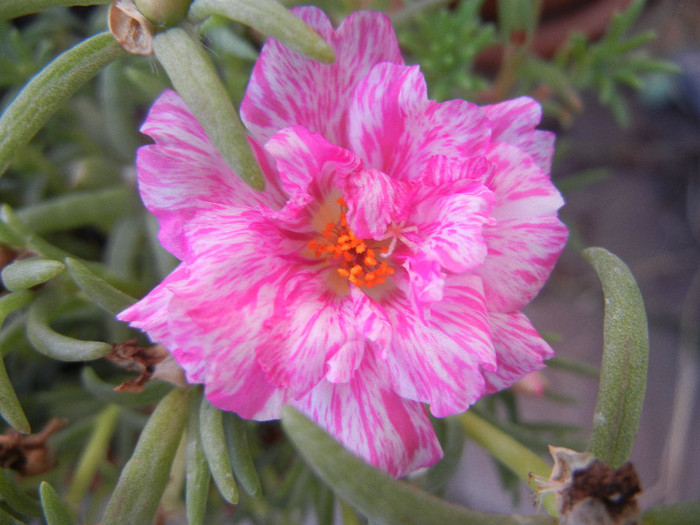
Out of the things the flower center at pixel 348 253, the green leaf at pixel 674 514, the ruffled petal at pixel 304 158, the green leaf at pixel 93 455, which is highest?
the ruffled petal at pixel 304 158

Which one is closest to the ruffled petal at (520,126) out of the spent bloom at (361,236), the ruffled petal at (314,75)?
the spent bloom at (361,236)

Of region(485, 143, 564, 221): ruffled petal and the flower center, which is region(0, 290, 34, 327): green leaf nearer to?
the flower center

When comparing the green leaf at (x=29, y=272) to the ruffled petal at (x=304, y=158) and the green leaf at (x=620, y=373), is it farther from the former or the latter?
the green leaf at (x=620, y=373)

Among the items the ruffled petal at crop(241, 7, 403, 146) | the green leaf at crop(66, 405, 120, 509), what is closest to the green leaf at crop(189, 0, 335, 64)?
the ruffled petal at crop(241, 7, 403, 146)

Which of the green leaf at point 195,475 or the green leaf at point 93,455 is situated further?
the green leaf at point 93,455

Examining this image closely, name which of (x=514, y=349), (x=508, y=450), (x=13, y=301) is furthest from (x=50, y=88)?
(x=508, y=450)

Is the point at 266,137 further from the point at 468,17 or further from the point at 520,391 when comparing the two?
the point at 520,391
